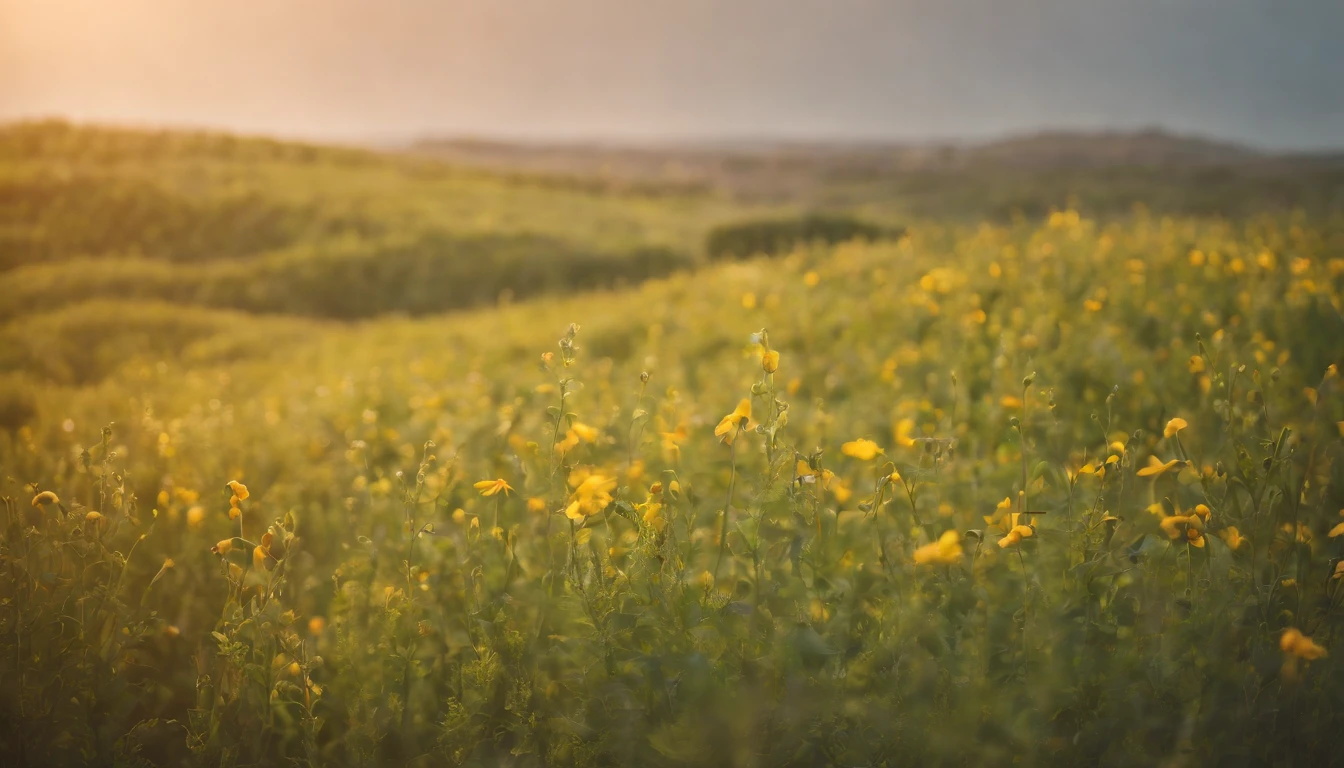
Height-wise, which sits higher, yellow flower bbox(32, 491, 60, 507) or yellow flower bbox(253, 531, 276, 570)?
yellow flower bbox(32, 491, 60, 507)

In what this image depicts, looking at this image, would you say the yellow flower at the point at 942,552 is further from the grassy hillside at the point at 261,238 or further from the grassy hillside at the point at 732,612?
the grassy hillside at the point at 261,238

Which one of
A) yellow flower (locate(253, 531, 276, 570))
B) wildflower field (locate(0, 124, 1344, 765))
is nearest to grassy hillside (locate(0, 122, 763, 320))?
wildflower field (locate(0, 124, 1344, 765))

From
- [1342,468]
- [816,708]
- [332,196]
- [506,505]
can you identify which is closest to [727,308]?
[506,505]

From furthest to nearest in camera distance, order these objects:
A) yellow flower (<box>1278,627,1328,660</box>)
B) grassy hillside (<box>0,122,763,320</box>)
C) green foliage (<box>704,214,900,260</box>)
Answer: green foliage (<box>704,214,900,260</box>)
grassy hillside (<box>0,122,763,320</box>)
yellow flower (<box>1278,627,1328,660</box>)

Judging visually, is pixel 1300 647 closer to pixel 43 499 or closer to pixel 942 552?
pixel 942 552

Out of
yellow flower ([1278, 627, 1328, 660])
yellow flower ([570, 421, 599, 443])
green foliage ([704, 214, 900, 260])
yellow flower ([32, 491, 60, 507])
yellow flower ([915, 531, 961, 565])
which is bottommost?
yellow flower ([1278, 627, 1328, 660])

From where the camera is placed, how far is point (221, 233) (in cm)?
1653

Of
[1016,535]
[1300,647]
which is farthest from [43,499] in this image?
[1300,647]

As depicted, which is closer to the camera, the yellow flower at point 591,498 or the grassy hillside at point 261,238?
the yellow flower at point 591,498

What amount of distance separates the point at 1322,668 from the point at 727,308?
654 cm

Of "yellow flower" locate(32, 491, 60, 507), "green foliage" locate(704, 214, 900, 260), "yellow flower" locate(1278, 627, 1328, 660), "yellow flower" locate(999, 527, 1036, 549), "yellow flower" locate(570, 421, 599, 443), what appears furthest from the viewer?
"green foliage" locate(704, 214, 900, 260)

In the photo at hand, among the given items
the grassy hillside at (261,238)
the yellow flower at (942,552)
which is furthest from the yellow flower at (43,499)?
the grassy hillside at (261,238)

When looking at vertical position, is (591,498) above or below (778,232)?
below

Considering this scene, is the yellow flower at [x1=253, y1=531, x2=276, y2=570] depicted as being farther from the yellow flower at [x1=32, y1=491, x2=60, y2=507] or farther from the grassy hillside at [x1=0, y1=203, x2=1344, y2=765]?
the yellow flower at [x1=32, y1=491, x2=60, y2=507]
